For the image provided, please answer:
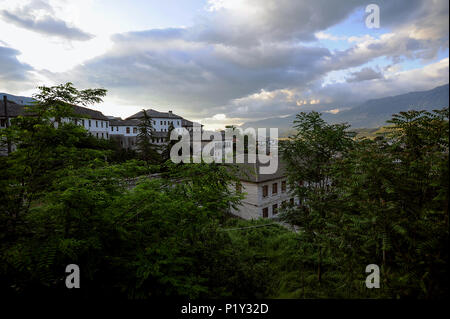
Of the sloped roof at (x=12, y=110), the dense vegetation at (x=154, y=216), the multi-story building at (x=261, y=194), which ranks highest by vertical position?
the sloped roof at (x=12, y=110)

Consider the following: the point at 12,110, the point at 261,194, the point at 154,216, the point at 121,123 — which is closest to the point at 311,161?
the point at 154,216

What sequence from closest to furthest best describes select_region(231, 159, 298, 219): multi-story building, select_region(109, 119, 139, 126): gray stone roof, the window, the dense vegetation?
1. the dense vegetation
2. select_region(231, 159, 298, 219): multi-story building
3. the window
4. select_region(109, 119, 139, 126): gray stone roof

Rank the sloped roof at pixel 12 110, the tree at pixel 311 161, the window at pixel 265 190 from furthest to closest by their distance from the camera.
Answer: the sloped roof at pixel 12 110 → the window at pixel 265 190 → the tree at pixel 311 161

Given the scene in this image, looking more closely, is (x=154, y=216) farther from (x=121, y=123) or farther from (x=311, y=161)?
(x=121, y=123)

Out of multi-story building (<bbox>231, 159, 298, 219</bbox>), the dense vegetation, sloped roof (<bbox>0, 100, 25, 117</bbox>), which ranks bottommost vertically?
→ multi-story building (<bbox>231, 159, 298, 219</bbox>)

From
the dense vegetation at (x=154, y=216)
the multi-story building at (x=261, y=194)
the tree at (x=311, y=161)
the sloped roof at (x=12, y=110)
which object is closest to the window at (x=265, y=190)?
the multi-story building at (x=261, y=194)

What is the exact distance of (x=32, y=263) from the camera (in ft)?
9.52

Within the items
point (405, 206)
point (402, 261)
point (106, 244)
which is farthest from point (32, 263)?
point (405, 206)

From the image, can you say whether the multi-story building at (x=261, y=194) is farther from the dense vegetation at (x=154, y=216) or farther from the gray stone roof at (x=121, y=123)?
the gray stone roof at (x=121, y=123)

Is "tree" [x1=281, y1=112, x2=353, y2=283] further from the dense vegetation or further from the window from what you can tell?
the window

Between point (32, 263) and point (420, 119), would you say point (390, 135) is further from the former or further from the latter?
point (32, 263)

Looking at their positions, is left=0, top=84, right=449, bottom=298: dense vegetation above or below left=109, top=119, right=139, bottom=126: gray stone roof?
below

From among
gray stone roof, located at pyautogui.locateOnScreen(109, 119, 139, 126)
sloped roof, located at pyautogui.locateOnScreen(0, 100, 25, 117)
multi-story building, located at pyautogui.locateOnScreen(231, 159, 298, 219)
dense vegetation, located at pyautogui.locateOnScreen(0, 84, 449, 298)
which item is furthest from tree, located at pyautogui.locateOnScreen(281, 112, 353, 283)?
gray stone roof, located at pyautogui.locateOnScreen(109, 119, 139, 126)

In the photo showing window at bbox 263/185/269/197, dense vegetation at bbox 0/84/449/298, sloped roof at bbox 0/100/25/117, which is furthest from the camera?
sloped roof at bbox 0/100/25/117
